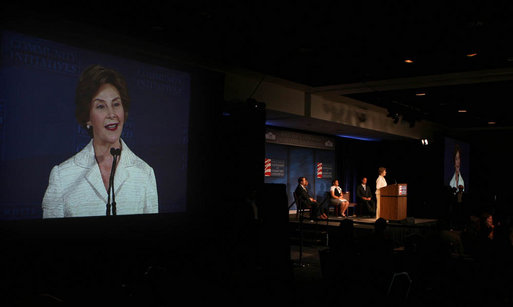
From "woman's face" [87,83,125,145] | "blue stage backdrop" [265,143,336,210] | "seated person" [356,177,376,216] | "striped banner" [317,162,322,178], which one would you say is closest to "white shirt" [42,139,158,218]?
"woman's face" [87,83,125,145]

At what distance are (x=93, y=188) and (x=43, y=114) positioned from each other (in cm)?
106

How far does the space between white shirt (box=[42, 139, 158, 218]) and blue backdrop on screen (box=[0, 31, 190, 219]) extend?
0.10m

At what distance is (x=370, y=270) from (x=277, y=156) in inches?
376

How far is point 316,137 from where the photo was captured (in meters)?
15.0

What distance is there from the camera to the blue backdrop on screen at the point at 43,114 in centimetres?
489

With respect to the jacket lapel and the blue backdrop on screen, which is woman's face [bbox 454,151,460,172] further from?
the jacket lapel

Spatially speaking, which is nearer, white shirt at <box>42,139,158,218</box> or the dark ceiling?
white shirt at <box>42,139,158,218</box>

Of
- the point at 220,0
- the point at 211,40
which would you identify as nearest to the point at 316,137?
the point at 211,40

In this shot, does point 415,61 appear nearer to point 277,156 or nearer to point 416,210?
point 277,156

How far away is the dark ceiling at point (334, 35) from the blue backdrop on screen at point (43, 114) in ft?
1.77

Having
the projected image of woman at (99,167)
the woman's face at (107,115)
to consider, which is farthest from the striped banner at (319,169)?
the woman's face at (107,115)

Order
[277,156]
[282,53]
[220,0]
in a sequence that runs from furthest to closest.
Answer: [277,156]
[282,53]
[220,0]

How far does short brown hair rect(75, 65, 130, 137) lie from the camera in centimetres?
553

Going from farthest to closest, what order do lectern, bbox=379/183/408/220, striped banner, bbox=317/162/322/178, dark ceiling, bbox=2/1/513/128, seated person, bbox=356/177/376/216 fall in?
striped banner, bbox=317/162/322/178, seated person, bbox=356/177/376/216, lectern, bbox=379/183/408/220, dark ceiling, bbox=2/1/513/128
